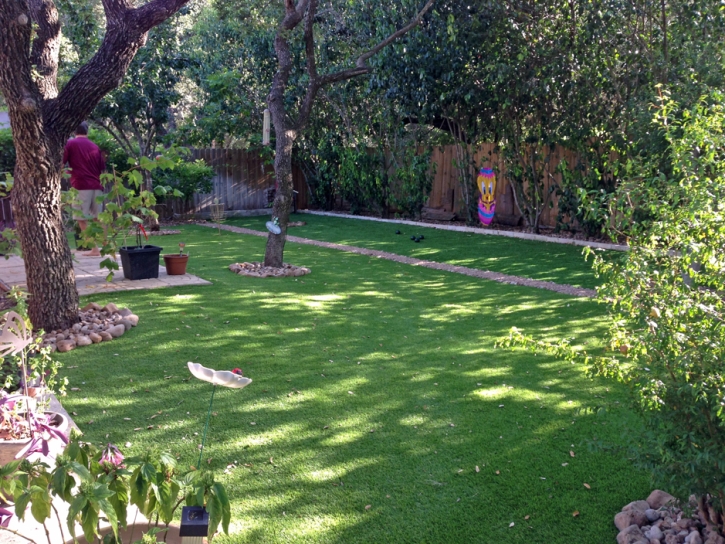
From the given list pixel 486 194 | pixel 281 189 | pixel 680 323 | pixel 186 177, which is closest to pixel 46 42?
pixel 281 189

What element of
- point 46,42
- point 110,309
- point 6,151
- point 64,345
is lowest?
point 64,345

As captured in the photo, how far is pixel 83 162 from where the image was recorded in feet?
32.0

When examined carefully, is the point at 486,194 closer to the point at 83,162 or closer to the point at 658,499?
the point at 83,162

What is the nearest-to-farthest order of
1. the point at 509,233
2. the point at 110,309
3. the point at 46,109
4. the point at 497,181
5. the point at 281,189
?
the point at 46,109, the point at 110,309, the point at 281,189, the point at 509,233, the point at 497,181

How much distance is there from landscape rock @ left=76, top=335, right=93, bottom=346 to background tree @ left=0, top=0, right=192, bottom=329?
1.08 ft

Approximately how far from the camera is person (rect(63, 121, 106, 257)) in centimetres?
963

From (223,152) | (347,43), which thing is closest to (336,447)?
(347,43)

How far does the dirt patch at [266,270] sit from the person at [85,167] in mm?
2424

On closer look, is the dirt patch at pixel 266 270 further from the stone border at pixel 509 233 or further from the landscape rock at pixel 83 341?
the stone border at pixel 509 233

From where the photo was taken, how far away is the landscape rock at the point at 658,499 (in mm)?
2960

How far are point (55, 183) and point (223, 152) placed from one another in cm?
1244

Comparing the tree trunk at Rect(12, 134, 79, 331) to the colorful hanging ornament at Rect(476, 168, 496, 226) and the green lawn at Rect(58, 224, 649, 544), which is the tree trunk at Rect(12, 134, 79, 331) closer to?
the green lawn at Rect(58, 224, 649, 544)

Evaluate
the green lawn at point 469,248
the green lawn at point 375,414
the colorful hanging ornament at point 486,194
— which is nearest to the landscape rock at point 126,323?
the green lawn at point 375,414

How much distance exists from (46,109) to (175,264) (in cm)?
334
